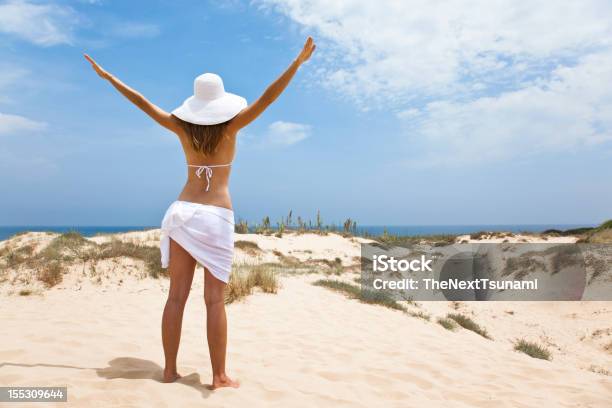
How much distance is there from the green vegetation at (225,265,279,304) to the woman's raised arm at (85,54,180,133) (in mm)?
4535

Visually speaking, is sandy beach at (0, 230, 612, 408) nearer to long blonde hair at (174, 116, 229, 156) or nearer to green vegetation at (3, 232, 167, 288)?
green vegetation at (3, 232, 167, 288)

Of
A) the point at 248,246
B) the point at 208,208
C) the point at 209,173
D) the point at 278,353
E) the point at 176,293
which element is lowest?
the point at 278,353

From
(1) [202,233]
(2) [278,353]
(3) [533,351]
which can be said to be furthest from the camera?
(3) [533,351]

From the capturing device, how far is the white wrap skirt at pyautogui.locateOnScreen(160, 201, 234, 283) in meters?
3.17

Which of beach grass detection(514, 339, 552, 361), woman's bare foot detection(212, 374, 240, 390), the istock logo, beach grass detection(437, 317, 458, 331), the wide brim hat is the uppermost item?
the wide brim hat

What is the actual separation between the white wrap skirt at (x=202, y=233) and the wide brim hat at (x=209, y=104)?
0.64m

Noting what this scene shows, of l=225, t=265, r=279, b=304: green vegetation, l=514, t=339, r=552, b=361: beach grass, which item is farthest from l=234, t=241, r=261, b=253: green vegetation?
l=514, t=339, r=552, b=361: beach grass

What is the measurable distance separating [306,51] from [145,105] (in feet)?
4.42

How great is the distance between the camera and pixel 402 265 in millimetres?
16500

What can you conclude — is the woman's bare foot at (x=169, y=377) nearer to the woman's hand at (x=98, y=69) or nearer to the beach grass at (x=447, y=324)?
the woman's hand at (x=98, y=69)

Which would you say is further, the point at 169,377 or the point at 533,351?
the point at 533,351

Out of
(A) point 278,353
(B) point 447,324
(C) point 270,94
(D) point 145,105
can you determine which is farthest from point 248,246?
(C) point 270,94

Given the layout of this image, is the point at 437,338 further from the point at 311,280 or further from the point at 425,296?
the point at 425,296

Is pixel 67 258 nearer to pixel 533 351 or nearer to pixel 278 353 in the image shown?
pixel 278 353
